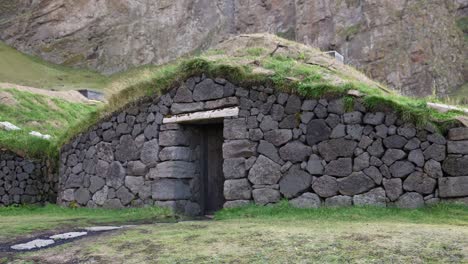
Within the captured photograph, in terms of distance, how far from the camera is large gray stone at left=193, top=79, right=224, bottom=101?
30.2ft

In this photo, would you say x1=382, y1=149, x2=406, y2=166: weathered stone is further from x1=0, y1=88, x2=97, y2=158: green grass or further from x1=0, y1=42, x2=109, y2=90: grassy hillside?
x1=0, y1=42, x2=109, y2=90: grassy hillside

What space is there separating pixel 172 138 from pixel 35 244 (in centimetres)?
385

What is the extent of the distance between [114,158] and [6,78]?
2615 cm

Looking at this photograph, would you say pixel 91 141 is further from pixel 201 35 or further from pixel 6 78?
pixel 201 35

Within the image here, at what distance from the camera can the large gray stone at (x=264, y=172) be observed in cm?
842

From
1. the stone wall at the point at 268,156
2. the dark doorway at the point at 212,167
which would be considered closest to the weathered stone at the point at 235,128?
the stone wall at the point at 268,156

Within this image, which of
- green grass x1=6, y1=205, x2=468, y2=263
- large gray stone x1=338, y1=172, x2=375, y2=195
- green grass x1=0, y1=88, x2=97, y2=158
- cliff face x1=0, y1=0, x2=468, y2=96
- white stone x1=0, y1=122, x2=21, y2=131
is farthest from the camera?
cliff face x1=0, y1=0, x2=468, y2=96

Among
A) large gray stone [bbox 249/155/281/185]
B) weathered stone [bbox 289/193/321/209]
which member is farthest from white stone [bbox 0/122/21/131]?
weathered stone [bbox 289/193/321/209]

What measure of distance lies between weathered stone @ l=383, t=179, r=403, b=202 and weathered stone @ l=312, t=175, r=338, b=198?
2.61 feet

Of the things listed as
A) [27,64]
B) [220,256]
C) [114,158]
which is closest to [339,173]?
[220,256]

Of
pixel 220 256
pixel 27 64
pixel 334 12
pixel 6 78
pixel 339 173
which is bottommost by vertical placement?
pixel 220 256

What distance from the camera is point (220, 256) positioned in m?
4.72

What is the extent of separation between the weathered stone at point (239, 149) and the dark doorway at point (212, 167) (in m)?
1.04

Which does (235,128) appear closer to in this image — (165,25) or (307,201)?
(307,201)
